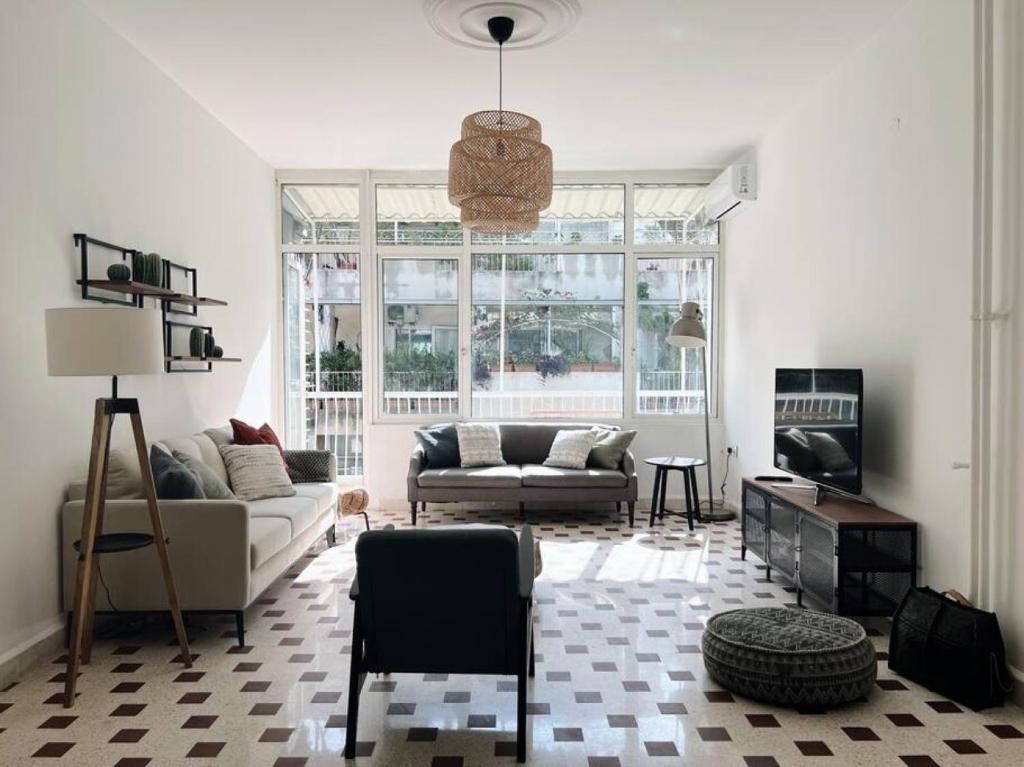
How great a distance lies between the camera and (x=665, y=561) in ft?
17.9

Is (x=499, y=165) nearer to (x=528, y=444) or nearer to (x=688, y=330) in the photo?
(x=688, y=330)

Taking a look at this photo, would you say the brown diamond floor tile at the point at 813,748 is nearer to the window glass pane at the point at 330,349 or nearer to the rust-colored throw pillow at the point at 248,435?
the rust-colored throw pillow at the point at 248,435

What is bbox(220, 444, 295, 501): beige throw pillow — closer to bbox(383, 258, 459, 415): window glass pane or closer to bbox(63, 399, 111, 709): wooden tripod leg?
bbox(63, 399, 111, 709): wooden tripod leg

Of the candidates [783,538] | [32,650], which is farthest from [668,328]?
[32,650]

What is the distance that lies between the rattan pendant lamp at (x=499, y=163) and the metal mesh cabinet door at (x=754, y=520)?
2473 millimetres

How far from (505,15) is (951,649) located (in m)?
3.64

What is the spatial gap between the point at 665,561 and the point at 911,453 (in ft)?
6.46

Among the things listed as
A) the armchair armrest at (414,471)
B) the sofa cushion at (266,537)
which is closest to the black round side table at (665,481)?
the armchair armrest at (414,471)

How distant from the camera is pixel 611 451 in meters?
6.84

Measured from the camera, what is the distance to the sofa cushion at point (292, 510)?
15.4 feet

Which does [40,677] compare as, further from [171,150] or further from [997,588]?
[997,588]

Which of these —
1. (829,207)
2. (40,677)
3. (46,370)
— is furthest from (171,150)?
(829,207)

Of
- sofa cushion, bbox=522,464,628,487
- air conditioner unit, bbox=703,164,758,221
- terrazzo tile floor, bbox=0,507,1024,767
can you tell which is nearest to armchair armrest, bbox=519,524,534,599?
terrazzo tile floor, bbox=0,507,1024,767

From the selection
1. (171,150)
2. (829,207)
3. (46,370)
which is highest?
(171,150)
